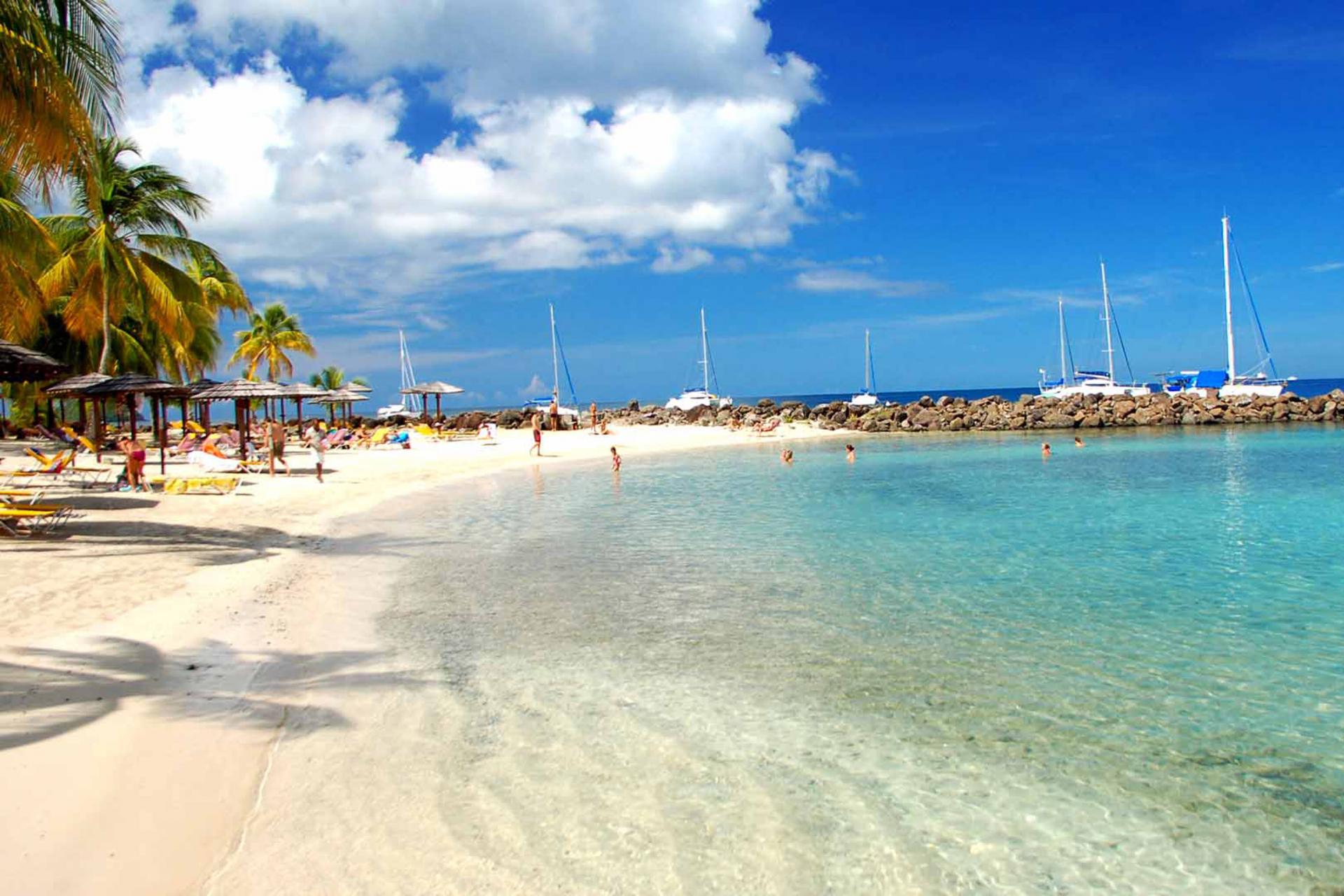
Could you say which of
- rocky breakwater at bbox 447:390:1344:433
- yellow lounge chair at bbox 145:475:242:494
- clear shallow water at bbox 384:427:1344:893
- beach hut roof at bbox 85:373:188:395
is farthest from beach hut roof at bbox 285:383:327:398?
rocky breakwater at bbox 447:390:1344:433

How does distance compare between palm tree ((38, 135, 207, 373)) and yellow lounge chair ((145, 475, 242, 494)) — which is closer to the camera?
yellow lounge chair ((145, 475, 242, 494))

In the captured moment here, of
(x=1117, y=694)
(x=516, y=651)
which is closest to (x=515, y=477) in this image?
(x=516, y=651)

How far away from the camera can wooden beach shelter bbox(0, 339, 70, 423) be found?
11992 millimetres

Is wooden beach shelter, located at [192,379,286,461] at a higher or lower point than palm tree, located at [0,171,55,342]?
lower

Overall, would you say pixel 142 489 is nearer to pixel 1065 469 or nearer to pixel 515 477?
pixel 515 477

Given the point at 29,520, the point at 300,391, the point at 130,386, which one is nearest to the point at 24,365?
the point at 29,520

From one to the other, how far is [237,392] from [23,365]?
30.3ft

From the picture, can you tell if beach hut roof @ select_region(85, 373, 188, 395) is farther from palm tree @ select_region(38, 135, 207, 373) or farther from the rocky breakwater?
the rocky breakwater

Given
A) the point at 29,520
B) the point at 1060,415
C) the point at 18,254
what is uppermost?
the point at 18,254

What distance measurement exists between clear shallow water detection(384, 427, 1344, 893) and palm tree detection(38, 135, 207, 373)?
55.6ft

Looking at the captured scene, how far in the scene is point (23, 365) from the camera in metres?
12.0

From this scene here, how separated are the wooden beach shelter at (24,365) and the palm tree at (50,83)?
251 cm

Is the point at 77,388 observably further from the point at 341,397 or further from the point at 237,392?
the point at 341,397

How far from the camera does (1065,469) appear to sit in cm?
2505
